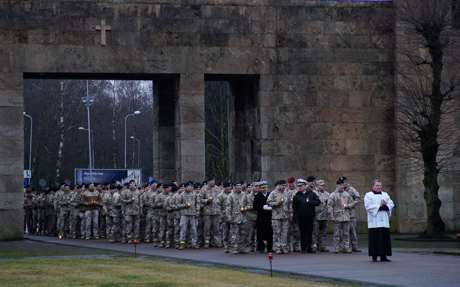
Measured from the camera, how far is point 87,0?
27875 mm

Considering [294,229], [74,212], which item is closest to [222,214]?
[294,229]

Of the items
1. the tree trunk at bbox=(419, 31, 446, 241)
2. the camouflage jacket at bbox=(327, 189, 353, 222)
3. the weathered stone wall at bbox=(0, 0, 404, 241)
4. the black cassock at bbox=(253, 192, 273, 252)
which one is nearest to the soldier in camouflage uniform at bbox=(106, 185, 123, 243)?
the weathered stone wall at bbox=(0, 0, 404, 241)

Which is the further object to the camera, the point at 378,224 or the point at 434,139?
the point at 434,139

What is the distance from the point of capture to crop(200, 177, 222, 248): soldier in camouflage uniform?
81.8 feet

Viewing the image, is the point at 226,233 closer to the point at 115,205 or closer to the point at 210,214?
the point at 210,214

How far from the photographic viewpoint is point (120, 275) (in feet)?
53.7

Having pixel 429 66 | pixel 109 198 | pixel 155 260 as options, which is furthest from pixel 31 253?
pixel 429 66

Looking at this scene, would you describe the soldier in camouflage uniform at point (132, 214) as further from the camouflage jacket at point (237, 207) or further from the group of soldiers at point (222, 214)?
the camouflage jacket at point (237, 207)

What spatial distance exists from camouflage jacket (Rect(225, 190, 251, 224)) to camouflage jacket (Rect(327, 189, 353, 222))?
2165mm

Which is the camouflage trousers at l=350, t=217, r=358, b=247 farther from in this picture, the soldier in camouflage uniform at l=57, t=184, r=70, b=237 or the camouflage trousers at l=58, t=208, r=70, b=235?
the camouflage trousers at l=58, t=208, r=70, b=235

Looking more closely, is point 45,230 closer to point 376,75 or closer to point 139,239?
point 139,239

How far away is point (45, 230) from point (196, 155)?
1023 centimetres

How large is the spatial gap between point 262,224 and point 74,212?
37.7ft

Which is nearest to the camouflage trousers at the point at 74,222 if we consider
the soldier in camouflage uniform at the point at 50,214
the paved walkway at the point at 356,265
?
the soldier in camouflage uniform at the point at 50,214
